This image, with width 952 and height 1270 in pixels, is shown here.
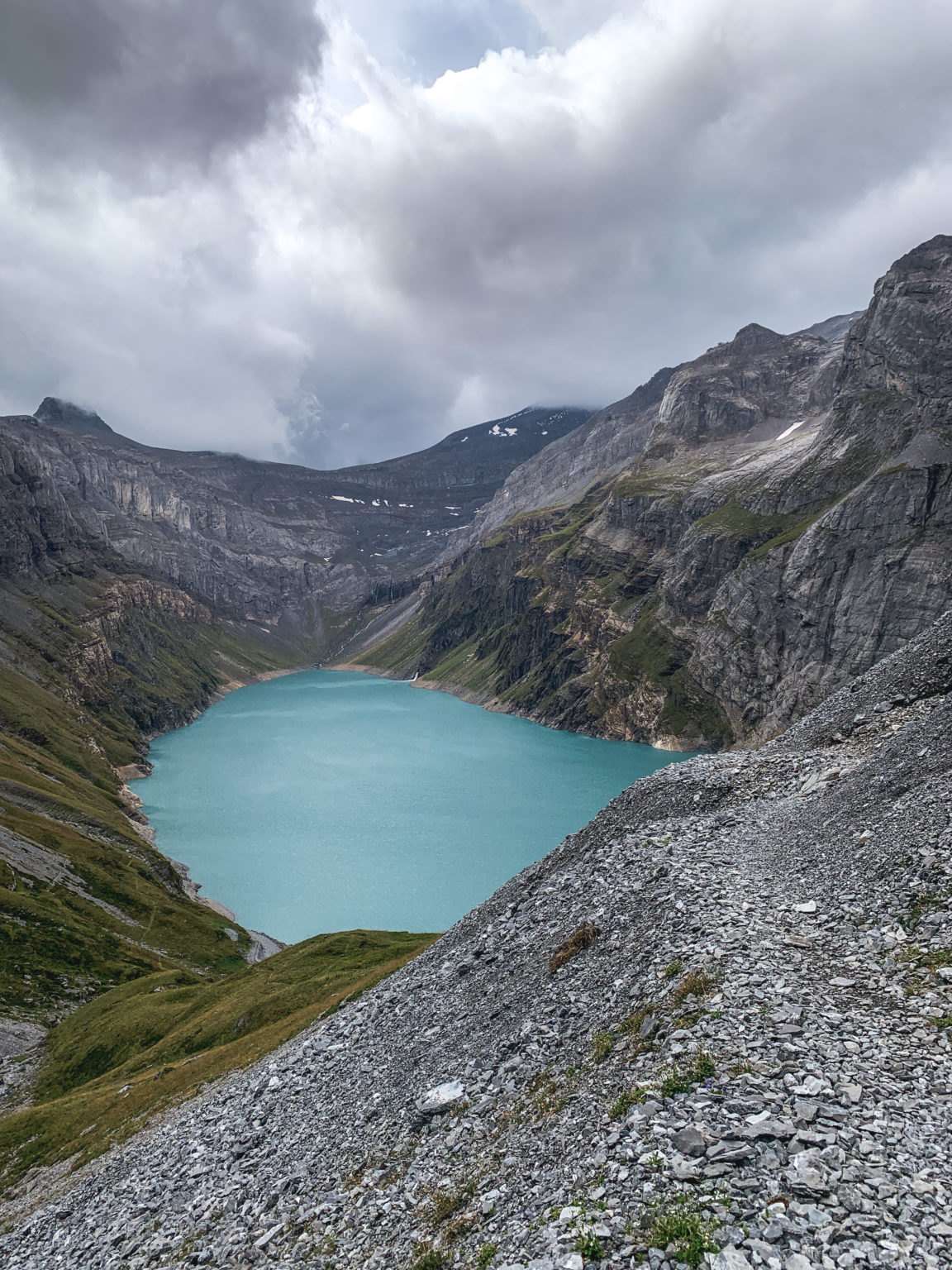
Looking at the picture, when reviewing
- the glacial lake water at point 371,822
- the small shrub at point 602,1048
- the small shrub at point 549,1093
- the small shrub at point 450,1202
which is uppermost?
the small shrub at point 602,1048

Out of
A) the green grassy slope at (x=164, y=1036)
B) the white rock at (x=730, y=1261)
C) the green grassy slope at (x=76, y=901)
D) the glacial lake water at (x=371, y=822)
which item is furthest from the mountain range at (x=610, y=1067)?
the glacial lake water at (x=371, y=822)

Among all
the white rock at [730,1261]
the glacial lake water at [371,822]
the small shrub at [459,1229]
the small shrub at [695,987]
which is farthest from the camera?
the glacial lake water at [371,822]

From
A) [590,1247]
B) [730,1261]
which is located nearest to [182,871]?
[590,1247]

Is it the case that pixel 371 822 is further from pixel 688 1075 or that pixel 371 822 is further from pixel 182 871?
pixel 688 1075

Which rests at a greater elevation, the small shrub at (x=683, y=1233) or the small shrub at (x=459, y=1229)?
the small shrub at (x=683, y=1233)

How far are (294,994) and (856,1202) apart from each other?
43697 mm

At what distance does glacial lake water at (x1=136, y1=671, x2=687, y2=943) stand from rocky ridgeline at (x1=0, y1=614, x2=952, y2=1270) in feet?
200

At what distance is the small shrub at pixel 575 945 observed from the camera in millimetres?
20875

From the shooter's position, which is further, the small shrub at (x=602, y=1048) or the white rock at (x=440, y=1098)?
the white rock at (x=440, y=1098)

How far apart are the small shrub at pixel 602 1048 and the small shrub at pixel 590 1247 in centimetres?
507

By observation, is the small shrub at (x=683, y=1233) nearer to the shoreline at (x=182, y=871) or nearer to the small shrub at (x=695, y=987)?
the small shrub at (x=695, y=987)

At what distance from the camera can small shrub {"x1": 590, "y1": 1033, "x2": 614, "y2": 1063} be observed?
15.0 m

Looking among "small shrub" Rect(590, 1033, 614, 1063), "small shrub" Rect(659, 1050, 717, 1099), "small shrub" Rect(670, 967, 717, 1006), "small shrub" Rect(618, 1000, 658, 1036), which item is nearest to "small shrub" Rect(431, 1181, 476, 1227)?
"small shrub" Rect(590, 1033, 614, 1063)

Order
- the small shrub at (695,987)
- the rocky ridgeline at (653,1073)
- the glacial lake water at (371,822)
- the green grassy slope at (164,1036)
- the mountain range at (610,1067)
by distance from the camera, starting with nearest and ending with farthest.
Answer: the rocky ridgeline at (653,1073)
the mountain range at (610,1067)
the small shrub at (695,987)
the green grassy slope at (164,1036)
the glacial lake water at (371,822)
